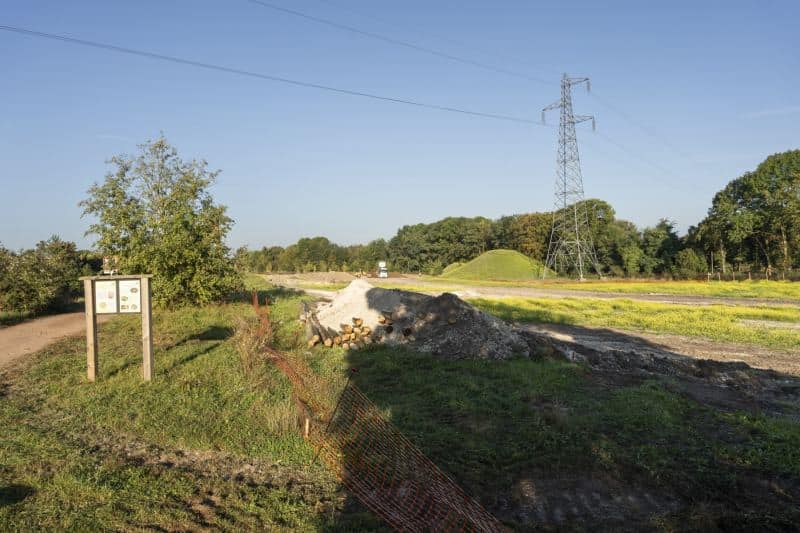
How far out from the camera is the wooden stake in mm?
8727

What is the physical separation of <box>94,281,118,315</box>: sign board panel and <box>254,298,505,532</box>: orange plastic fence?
3985 millimetres

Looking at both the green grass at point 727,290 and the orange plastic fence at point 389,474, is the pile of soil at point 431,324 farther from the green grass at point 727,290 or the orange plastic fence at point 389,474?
the green grass at point 727,290

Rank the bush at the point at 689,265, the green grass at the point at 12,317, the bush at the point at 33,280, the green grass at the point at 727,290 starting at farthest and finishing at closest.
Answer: the bush at the point at 689,265, the green grass at the point at 727,290, the bush at the point at 33,280, the green grass at the point at 12,317

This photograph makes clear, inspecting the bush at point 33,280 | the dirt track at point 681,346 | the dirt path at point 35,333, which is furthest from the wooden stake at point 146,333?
the dirt track at point 681,346

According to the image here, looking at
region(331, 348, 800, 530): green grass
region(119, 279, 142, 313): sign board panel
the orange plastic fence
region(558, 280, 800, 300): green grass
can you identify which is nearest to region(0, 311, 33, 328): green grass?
region(119, 279, 142, 313): sign board panel

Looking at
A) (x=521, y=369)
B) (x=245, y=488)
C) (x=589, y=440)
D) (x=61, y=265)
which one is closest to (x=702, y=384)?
(x=521, y=369)

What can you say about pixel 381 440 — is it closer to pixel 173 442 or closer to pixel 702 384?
pixel 173 442

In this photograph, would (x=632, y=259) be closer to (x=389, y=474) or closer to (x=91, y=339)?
(x=91, y=339)

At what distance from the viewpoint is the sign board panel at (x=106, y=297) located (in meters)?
8.87

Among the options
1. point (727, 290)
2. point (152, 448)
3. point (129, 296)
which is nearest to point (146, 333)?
point (129, 296)

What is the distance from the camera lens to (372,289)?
17.8m

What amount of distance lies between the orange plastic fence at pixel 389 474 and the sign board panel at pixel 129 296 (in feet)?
12.0

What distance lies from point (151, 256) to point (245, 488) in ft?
47.2

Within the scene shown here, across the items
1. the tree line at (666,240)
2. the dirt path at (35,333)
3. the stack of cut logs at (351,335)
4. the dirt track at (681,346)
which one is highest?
the tree line at (666,240)
